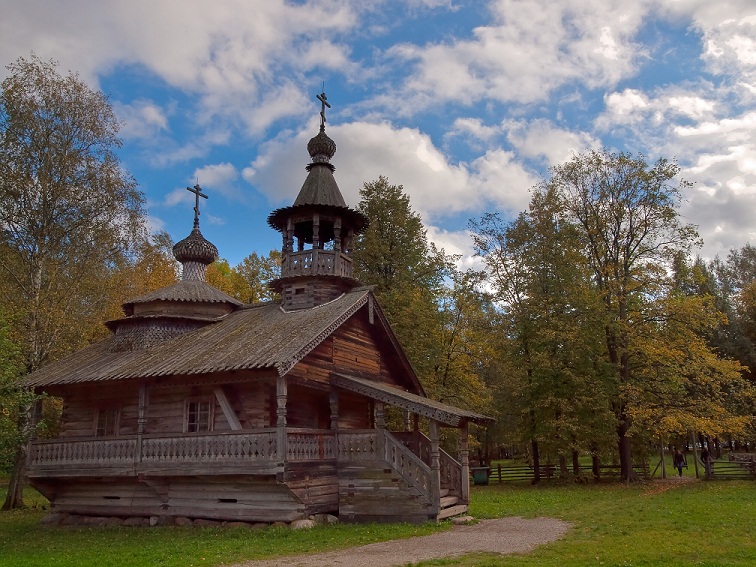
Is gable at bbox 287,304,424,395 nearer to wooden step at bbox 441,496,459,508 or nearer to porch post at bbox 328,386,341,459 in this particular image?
porch post at bbox 328,386,341,459

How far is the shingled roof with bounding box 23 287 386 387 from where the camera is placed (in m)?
17.7

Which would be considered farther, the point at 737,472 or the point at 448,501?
the point at 737,472

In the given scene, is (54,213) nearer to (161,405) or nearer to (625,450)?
(161,405)

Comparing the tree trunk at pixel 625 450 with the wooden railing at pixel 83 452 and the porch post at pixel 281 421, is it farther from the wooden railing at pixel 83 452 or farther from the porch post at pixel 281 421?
the wooden railing at pixel 83 452

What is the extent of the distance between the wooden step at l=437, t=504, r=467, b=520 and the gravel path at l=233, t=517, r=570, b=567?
35.1 inches

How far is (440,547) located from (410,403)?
483cm

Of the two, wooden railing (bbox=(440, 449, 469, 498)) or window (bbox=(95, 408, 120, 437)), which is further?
window (bbox=(95, 408, 120, 437))

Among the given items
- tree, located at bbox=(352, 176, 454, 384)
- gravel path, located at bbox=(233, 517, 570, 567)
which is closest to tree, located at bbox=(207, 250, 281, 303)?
tree, located at bbox=(352, 176, 454, 384)

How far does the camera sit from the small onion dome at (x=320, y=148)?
25672mm

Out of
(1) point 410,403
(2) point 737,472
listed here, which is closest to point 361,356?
(1) point 410,403

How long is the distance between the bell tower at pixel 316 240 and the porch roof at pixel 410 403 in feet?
13.6

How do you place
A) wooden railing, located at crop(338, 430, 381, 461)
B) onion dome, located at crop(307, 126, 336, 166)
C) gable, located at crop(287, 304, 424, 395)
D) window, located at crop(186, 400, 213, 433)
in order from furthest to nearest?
onion dome, located at crop(307, 126, 336, 166) < window, located at crop(186, 400, 213, 433) < gable, located at crop(287, 304, 424, 395) < wooden railing, located at crop(338, 430, 381, 461)

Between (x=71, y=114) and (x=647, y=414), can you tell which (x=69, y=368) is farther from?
(x=647, y=414)

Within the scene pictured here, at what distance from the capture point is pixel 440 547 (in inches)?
544
